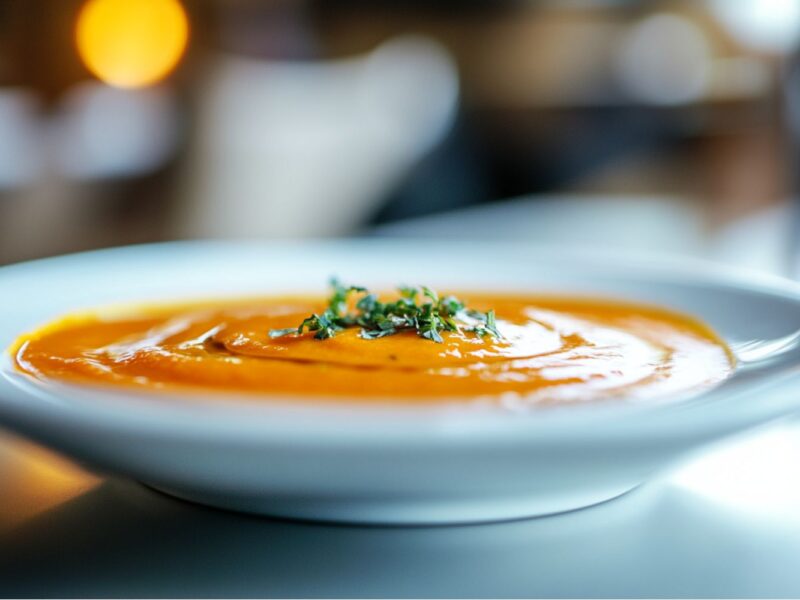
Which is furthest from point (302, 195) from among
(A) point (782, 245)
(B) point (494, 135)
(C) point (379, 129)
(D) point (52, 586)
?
(D) point (52, 586)

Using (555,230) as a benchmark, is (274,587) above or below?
above

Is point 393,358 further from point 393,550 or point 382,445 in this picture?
point 382,445

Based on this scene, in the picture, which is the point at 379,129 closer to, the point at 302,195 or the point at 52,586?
the point at 302,195

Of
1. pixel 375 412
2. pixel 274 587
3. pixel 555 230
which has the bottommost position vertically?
pixel 555 230

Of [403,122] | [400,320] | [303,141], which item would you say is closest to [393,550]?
[400,320]

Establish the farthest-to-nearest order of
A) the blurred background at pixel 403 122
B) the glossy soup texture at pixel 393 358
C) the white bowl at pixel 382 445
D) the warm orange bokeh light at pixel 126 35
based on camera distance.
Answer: the blurred background at pixel 403 122 → the warm orange bokeh light at pixel 126 35 → the glossy soup texture at pixel 393 358 → the white bowl at pixel 382 445

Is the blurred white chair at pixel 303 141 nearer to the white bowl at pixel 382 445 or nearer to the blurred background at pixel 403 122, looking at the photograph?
the blurred background at pixel 403 122

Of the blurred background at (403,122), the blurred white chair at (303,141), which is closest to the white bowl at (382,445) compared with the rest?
the blurred background at (403,122)
